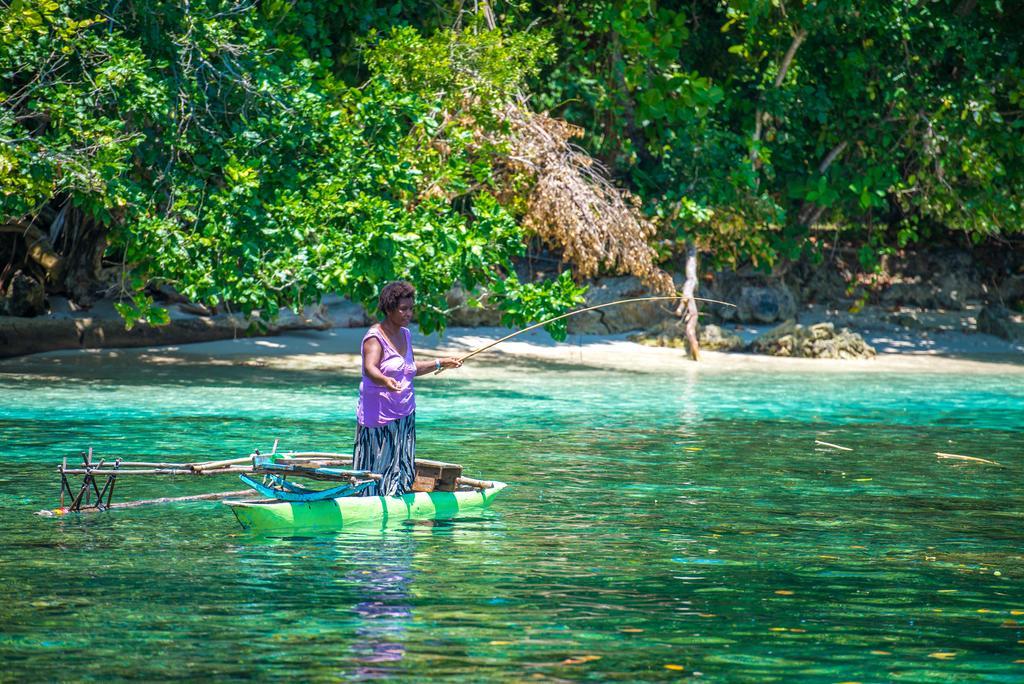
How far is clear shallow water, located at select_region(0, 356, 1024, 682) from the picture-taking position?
633 centimetres

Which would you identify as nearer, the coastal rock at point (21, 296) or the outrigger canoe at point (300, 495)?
the outrigger canoe at point (300, 495)

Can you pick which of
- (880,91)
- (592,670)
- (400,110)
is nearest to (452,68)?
(400,110)

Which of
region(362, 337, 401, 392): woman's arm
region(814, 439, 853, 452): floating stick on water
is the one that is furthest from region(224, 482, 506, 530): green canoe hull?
region(814, 439, 853, 452): floating stick on water

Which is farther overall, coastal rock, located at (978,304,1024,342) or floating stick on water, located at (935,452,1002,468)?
coastal rock, located at (978,304,1024,342)

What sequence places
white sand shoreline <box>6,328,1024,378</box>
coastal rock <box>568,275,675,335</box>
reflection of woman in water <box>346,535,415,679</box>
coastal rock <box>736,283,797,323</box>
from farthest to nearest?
coastal rock <box>736,283,797,323</box> < coastal rock <box>568,275,675,335</box> < white sand shoreline <box>6,328,1024,378</box> < reflection of woman in water <box>346,535,415,679</box>

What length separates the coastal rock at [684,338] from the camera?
23.5m

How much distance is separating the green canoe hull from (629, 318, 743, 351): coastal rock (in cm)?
1368

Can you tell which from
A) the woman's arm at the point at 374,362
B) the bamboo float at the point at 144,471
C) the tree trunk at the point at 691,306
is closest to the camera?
the bamboo float at the point at 144,471

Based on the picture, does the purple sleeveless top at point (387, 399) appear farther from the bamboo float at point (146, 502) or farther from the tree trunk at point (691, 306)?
the tree trunk at point (691, 306)

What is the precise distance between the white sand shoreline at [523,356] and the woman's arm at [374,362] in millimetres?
10288

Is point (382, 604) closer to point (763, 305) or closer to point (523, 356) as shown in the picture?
point (523, 356)

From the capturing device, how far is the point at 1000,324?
25.5m

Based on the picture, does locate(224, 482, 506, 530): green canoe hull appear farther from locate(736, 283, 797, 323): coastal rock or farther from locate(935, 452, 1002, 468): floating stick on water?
locate(736, 283, 797, 323): coastal rock

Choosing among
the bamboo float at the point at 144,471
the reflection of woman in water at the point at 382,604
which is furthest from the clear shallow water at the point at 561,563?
the bamboo float at the point at 144,471
